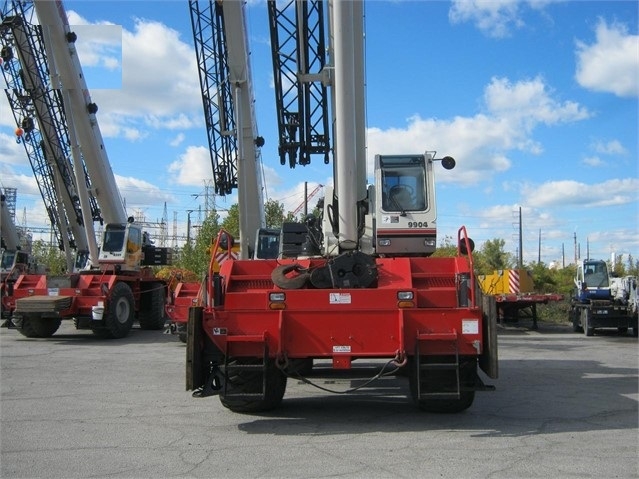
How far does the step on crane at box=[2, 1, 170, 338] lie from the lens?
1714 cm

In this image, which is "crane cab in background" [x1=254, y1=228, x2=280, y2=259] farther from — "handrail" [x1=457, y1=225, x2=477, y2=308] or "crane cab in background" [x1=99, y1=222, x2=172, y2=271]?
"handrail" [x1=457, y1=225, x2=477, y2=308]

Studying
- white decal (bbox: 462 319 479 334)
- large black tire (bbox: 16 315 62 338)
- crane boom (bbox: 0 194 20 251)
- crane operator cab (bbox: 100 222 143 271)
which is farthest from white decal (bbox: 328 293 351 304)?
crane boom (bbox: 0 194 20 251)

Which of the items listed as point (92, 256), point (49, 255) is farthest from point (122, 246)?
point (49, 255)

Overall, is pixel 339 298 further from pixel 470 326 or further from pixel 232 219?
pixel 232 219

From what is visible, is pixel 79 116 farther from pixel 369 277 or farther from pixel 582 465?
pixel 582 465

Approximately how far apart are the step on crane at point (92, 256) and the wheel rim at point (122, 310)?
3cm

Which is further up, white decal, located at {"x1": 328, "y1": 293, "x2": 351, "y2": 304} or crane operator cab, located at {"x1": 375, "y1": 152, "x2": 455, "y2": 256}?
crane operator cab, located at {"x1": 375, "y1": 152, "x2": 455, "y2": 256}

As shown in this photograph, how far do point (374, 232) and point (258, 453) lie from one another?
14.0 feet

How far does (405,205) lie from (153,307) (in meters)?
13.4

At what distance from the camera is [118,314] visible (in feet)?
59.5

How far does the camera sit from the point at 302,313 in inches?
282

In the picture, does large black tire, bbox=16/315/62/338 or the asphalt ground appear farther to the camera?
large black tire, bbox=16/315/62/338

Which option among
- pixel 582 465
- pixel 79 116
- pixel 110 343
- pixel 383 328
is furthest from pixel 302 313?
pixel 79 116

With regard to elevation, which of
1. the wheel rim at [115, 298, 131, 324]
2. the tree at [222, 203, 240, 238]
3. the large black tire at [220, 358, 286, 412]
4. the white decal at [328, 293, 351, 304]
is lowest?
the large black tire at [220, 358, 286, 412]
